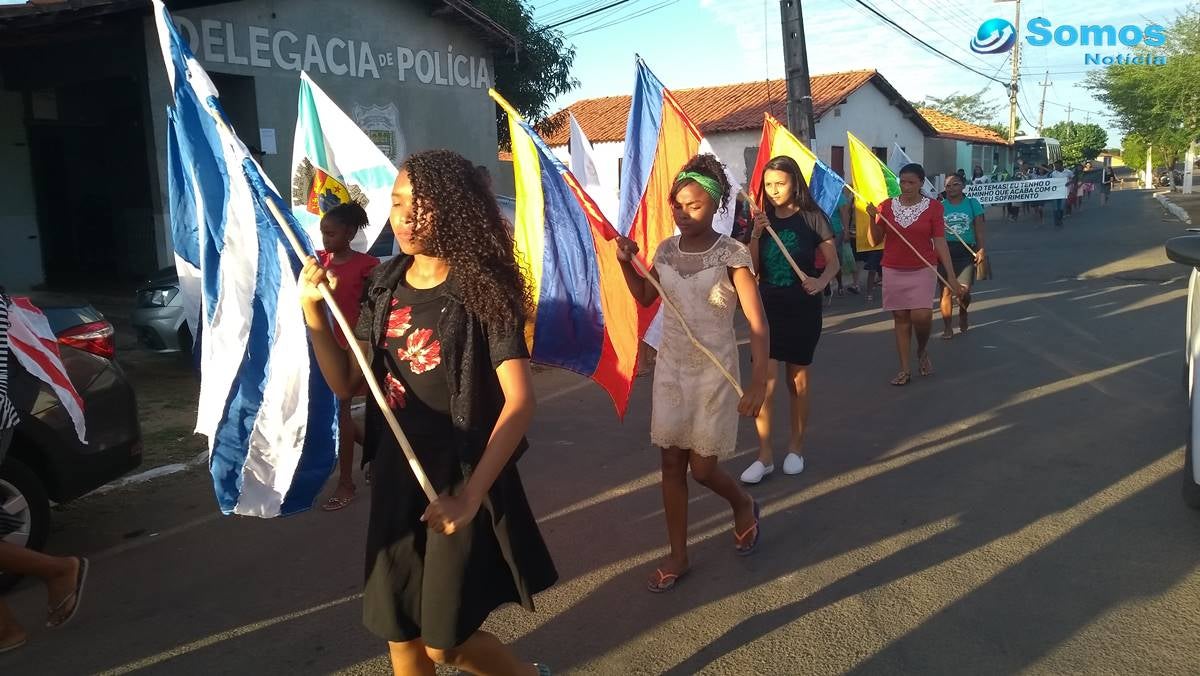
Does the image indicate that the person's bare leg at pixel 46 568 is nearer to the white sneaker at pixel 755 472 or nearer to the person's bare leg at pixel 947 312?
the white sneaker at pixel 755 472

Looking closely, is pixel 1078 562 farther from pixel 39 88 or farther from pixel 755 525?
pixel 39 88

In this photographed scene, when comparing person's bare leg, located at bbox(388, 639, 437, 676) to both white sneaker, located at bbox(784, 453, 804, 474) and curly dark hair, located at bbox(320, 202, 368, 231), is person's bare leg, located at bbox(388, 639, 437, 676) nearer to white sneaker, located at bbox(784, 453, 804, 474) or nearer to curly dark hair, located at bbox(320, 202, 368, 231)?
curly dark hair, located at bbox(320, 202, 368, 231)

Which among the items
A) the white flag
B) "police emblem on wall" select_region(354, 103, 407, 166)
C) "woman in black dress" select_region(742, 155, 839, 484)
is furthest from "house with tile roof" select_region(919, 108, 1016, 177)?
"woman in black dress" select_region(742, 155, 839, 484)

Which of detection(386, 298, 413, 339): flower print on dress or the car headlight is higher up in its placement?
detection(386, 298, 413, 339): flower print on dress

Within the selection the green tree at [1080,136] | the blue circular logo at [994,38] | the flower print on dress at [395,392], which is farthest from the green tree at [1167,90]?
the green tree at [1080,136]

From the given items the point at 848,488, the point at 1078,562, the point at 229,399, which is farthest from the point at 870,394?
the point at 229,399

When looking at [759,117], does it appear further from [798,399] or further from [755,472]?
[755,472]

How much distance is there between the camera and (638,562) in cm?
439

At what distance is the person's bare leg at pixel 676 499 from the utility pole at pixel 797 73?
11943 mm

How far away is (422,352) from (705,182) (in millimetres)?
1844

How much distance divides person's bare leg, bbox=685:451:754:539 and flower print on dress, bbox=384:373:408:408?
5.67 feet

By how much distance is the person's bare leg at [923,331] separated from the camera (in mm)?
7695

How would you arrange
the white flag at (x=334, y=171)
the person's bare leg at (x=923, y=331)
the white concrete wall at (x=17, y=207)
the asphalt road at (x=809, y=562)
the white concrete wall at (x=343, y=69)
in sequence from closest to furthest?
the asphalt road at (x=809, y=562) < the white flag at (x=334, y=171) < the person's bare leg at (x=923, y=331) < the white concrete wall at (x=343, y=69) < the white concrete wall at (x=17, y=207)

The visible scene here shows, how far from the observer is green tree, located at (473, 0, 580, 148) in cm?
1869
